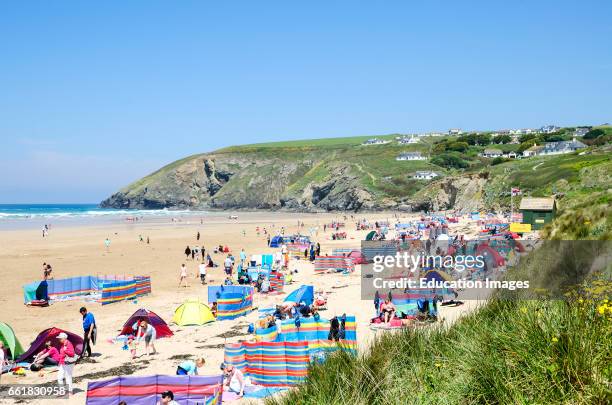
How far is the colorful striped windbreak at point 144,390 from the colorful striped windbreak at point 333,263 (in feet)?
58.0

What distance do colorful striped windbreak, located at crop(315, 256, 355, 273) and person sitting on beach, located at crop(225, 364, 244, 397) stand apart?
1627 cm

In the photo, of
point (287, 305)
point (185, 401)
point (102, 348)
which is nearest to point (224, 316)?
point (287, 305)

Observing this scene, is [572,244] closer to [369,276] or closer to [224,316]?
[224,316]

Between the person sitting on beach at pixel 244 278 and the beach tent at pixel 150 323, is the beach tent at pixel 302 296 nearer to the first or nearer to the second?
the beach tent at pixel 150 323

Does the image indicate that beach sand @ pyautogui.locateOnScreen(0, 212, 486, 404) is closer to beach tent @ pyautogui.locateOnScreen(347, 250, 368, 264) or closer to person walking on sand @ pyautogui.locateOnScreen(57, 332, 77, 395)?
person walking on sand @ pyautogui.locateOnScreen(57, 332, 77, 395)

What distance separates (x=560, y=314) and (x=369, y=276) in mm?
17422

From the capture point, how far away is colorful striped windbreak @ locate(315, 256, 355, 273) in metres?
26.1

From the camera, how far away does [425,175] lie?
105 m

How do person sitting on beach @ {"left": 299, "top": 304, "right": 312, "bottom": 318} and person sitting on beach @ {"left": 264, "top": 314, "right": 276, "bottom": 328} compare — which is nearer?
person sitting on beach @ {"left": 264, "top": 314, "right": 276, "bottom": 328}

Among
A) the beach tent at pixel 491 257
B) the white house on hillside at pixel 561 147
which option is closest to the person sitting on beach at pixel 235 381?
the beach tent at pixel 491 257

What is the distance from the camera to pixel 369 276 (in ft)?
76.0

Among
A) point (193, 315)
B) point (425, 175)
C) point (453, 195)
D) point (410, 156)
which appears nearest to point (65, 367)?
point (193, 315)

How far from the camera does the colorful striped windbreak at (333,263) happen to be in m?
26.1

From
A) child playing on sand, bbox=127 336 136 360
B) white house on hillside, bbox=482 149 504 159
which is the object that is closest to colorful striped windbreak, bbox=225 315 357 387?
child playing on sand, bbox=127 336 136 360
